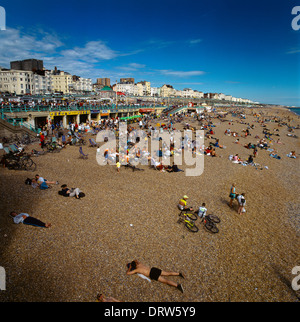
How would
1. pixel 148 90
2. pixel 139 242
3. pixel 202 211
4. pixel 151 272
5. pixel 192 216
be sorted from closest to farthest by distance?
pixel 151 272 → pixel 139 242 → pixel 202 211 → pixel 192 216 → pixel 148 90

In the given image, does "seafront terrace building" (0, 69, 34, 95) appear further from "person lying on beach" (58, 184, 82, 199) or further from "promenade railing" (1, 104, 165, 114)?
"person lying on beach" (58, 184, 82, 199)

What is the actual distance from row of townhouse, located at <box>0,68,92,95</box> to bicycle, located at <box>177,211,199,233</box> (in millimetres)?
59556

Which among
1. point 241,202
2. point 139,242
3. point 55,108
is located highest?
point 55,108

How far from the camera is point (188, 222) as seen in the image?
272 inches

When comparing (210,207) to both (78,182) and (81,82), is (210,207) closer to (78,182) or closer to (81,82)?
(78,182)

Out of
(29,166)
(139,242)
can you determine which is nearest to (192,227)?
(139,242)

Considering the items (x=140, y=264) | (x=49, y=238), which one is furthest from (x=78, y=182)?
(x=140, y=264)

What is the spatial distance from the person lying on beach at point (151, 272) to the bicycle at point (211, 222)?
101 inches

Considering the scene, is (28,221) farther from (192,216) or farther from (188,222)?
(192,216)

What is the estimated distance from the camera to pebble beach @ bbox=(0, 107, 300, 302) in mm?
4516

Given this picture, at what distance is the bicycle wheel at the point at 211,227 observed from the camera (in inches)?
270

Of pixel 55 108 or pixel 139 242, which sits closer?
pixel 139 242

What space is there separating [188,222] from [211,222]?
3.31ft

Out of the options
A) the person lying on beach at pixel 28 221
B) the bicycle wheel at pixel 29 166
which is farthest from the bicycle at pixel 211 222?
the bicycle wheel at pixel 29 166
